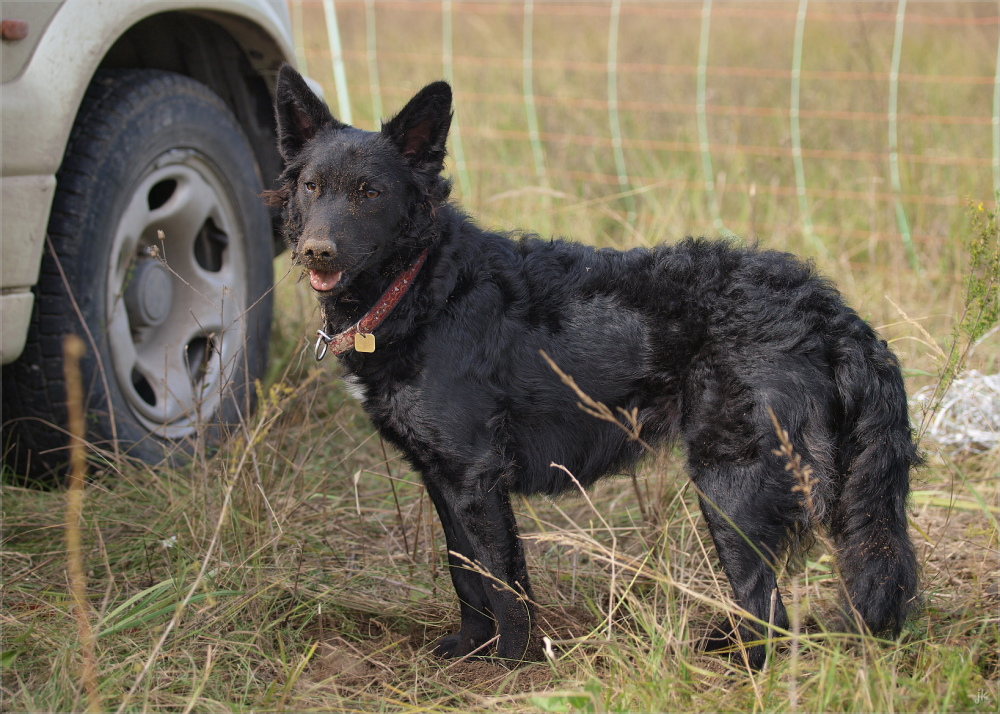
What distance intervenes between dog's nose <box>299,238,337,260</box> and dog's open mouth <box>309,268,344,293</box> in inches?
3.3

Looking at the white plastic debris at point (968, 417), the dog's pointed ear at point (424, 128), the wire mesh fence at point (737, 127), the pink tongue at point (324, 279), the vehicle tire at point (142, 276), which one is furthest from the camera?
the wire mesh fence at point (737, 127)

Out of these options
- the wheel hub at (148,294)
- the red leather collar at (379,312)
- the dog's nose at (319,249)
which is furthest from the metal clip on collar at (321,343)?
the wheel hub at (148,294)

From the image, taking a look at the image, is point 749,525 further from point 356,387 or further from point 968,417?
point 968,417

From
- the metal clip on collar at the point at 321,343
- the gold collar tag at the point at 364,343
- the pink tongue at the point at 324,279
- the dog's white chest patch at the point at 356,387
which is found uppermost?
the pink tongue at the point at 324,279

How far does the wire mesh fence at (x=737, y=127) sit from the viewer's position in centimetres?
534

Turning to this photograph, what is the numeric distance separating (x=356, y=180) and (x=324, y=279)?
303mm

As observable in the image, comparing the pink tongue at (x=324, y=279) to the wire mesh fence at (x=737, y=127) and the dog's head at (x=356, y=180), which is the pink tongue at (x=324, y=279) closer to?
the dog's head at (x=356, y=180)

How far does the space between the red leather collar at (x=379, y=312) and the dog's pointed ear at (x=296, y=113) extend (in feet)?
1.72

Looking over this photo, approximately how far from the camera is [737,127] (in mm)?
6332

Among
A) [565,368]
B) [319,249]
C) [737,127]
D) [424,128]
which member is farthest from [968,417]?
[737,127]

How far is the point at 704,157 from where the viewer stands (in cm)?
580

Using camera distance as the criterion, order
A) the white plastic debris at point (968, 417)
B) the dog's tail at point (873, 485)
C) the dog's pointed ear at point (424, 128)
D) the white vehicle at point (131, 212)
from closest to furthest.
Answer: the dog's tail at point (873, 485) < the dog's pointed ear at point (424, 128) < the white vehicle at point (131, 212) < the white plastic debris at point (968, 417)

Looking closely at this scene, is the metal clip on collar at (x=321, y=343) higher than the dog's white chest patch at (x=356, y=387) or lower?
higher

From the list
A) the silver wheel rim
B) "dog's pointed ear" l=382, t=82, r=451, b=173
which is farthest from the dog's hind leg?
the silver wheel rim
